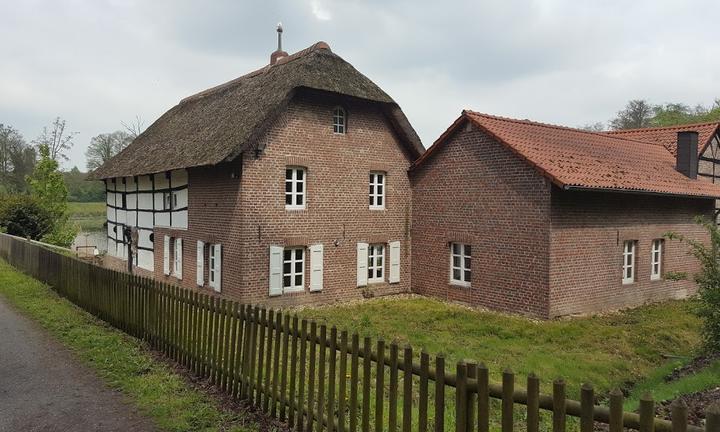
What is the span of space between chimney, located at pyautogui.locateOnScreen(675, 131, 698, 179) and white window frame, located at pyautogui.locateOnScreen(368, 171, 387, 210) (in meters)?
9.41

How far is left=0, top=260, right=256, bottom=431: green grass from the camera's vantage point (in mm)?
5004

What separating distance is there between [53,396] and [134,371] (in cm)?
95

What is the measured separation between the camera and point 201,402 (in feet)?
17.8

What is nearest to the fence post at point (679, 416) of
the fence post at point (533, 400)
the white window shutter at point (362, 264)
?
the fence post at point (533, 400)

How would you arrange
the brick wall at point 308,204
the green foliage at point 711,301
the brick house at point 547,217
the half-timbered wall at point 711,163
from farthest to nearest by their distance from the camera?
the half-timbered wall at point 711,163 < the brick wall at point 308,204 < the brick house at point 547,217 < the green foliage at point 711,301

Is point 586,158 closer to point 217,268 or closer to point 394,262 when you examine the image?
point 394,262

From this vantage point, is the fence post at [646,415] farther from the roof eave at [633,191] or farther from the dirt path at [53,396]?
the roof eave at [633,191]

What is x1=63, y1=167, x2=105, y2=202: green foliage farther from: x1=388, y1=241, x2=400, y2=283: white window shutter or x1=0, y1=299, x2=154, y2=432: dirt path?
x1=0, y1=299, x2=154, y2=432: dirt path

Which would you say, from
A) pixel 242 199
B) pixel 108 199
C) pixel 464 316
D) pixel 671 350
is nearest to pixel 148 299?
pixel 242 199

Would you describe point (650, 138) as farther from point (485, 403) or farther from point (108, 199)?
point (108, 199)

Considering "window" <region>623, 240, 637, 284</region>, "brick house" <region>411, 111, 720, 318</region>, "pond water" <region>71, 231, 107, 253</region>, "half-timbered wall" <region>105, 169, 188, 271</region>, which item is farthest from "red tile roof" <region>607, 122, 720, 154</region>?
"pond water" <region>71, 231, 107, 253</region>

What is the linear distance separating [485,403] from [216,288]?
11166 mm

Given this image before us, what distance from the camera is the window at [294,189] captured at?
1330 centimetres

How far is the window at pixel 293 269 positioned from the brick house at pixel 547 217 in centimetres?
375
